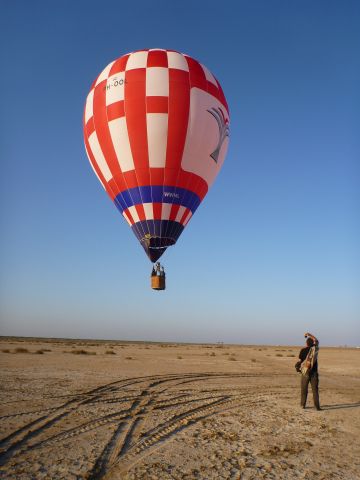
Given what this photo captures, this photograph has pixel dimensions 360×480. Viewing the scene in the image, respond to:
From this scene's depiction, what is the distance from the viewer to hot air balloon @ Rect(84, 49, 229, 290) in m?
16.2

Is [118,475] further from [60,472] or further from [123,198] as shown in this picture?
[123,198]

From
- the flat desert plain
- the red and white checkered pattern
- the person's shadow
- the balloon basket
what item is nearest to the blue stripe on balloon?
the red and white checkered pattern

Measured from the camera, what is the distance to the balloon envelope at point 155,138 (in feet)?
53.4

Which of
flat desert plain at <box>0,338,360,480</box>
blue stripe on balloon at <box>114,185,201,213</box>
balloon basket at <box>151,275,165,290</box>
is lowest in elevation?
flat desert plain at <box>0,338,360,480</box>

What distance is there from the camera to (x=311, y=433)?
708 cm

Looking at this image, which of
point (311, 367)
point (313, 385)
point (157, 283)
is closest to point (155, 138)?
point (157, 283)

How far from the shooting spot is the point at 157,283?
1584cm

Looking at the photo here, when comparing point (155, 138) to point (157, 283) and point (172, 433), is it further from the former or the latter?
point (172, 433)

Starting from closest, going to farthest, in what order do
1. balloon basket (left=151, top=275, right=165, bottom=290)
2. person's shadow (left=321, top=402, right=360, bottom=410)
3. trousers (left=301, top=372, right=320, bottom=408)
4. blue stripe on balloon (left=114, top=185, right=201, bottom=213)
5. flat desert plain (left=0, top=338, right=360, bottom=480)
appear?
flat desert plain (left=0, top=338, right=360, bottom=480) → trousers (left=301, top=372, right=320, bottom=408) → person's shadow (left=321, top=402, right=360, bottom=410) → balloon basket (left=151, top=275, right=165, bottom=290) → blue stripe on balloon (left=114, top=185, right=201, bottom=213)

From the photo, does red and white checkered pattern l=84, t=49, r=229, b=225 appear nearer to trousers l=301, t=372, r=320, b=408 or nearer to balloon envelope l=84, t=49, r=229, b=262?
balloon envelope l=84, t=49, r=229, b=262

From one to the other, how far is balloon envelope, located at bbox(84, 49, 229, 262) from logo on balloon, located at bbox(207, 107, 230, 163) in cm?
10

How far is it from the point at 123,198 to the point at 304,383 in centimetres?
1123

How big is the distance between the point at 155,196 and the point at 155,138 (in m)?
2.62

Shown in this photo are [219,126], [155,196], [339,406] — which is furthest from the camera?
[219,126]
